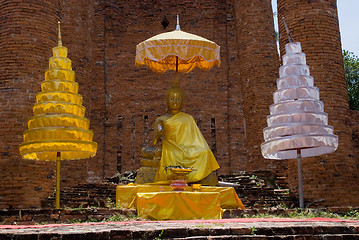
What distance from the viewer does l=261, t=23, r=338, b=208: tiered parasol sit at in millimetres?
7070

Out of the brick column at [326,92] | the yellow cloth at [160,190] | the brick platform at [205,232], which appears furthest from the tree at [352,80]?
the brick platform at [205,232]

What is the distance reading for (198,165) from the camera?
8023 millimetres

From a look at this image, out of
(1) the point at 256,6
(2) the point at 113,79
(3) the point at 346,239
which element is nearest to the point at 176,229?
(3) the point at 346,239

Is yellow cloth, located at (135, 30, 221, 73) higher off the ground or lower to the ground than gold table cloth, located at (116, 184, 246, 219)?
higher

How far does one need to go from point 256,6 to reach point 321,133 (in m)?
8.13

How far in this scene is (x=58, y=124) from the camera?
23.5ft

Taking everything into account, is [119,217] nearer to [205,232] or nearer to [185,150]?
[185,150]

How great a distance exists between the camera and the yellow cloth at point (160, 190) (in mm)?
6914

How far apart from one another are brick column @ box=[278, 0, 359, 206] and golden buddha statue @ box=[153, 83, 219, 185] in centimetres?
194

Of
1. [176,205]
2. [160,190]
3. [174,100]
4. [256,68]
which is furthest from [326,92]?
[256,68]

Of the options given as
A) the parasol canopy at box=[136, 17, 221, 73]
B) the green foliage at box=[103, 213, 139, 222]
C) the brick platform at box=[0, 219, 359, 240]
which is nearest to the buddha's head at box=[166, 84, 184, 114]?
the parasol canopy at box=[136, 17, 221, 73]

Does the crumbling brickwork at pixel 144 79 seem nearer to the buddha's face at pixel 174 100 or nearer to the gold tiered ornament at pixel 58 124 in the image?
the gold tiered ornament at pixel 58 124

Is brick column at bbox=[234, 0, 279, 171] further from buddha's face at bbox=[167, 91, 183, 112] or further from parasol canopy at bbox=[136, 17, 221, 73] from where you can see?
buddha's face at bbox=[167, 91, 183, 112]

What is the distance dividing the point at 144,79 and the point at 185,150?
8.33 meters
